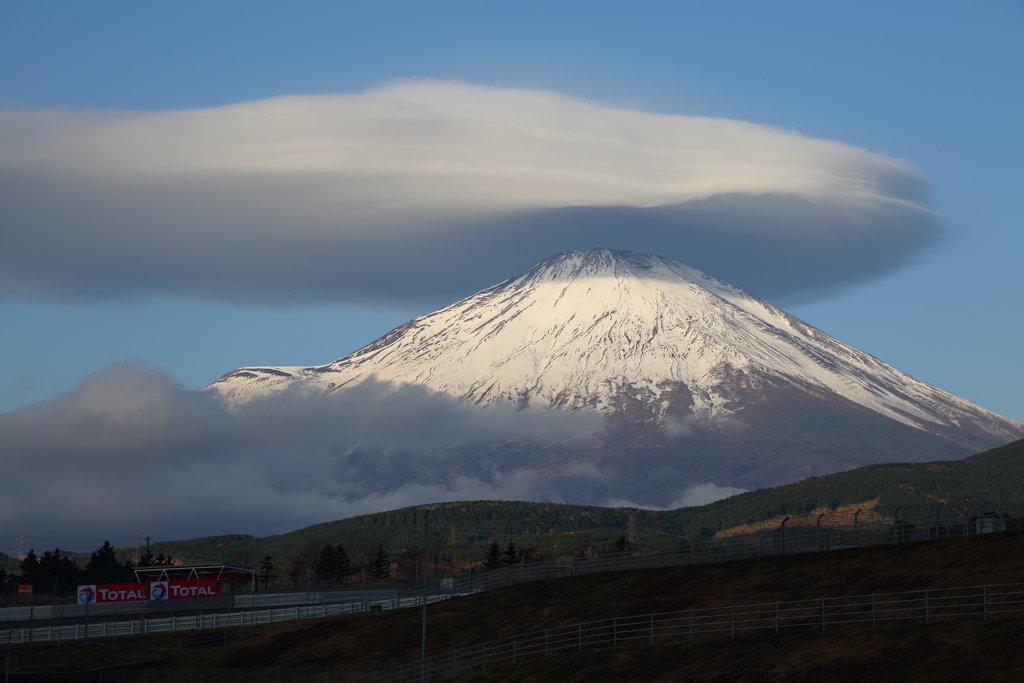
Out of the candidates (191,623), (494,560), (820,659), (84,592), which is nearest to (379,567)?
(494,560)

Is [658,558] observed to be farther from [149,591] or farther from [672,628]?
[149,591]

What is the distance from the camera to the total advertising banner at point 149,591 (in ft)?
387

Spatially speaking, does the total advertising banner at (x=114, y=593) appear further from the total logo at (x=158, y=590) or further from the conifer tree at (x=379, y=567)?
the conifer tree at (x=379, y=567)

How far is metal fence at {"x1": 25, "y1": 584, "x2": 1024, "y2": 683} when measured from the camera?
5338cm

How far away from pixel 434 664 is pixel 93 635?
38.7 m

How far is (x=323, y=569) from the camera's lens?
176750 mm

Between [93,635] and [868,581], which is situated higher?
[868,581]

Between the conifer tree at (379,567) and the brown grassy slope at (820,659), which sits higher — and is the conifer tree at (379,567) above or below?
below

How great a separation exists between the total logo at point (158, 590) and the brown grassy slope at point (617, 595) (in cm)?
3475

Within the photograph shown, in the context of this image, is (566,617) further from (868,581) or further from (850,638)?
(850,638)

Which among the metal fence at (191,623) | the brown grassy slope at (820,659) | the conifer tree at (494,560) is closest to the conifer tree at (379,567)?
the conifer tree at (494,560)

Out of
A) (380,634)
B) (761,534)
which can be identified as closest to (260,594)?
(380,634)

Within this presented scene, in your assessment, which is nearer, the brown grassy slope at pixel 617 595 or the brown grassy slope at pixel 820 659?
the brown grassy slope at pixel 820 659

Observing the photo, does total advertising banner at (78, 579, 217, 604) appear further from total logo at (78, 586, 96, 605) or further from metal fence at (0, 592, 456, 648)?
metal fence at (0, 592, 456, 648)
